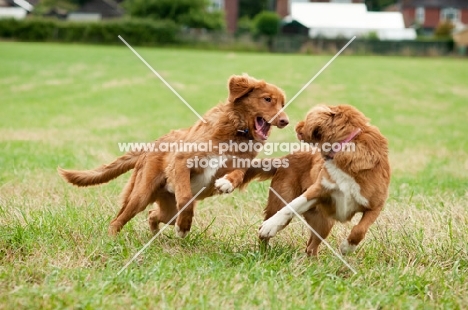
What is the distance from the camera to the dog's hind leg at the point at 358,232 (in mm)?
5594

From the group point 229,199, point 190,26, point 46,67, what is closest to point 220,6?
point 190,26

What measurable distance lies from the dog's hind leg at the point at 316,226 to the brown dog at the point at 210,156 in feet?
2.16

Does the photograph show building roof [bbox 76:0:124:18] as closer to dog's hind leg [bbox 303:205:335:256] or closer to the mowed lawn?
the mowed lawn

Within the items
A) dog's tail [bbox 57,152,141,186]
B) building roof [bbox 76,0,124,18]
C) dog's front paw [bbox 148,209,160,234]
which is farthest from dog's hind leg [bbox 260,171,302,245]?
building roof [bbox 76,0,124,18]

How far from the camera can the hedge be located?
53.7 meters

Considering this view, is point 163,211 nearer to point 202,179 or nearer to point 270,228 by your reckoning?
point 202,179

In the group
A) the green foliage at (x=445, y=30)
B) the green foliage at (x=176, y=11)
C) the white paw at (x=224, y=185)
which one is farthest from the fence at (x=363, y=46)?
the white paw at (x=224, y=185)

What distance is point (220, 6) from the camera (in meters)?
74.4

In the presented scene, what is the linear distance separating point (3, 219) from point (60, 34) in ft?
164

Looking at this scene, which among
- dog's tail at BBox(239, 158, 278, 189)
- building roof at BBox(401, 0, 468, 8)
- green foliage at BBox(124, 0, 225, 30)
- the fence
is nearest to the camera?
dog's tail at BBox(239, 158, 278, 189)

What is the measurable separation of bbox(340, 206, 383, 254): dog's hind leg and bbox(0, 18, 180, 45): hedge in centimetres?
A: 4919

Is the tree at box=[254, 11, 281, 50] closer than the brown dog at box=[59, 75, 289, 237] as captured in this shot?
No

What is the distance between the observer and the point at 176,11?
2461 inches

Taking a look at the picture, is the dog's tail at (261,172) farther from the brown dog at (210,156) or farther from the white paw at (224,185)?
the white paw at (224,185)
